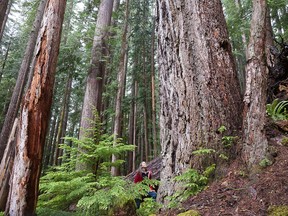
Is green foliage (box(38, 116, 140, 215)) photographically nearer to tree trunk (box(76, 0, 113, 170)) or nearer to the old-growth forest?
the old-growth forest

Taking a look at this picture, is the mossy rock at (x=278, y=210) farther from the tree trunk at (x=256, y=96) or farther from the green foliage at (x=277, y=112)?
the green foliage at (x=277, y=112)

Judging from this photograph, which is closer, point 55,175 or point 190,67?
point 190,67

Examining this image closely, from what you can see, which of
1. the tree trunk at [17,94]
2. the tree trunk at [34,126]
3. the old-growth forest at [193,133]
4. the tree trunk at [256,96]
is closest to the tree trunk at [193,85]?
the old-growth forest at [193,133]

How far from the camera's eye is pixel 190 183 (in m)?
2.75

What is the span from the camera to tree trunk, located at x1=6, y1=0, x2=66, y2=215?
10.1 ft

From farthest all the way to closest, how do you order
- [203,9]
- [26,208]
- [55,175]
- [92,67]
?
[92,67]
[55,175]
[203,9]
[26,208]

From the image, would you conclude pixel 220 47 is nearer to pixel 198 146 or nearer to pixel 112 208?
pixel 198 146

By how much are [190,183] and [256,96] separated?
1.26 m

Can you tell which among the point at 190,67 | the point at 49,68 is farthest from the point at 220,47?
the point at 49,68

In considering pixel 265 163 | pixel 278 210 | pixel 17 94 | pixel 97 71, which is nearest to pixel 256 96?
pixel 265 163

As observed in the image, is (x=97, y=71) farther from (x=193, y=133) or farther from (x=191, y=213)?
(x=191, y=213)

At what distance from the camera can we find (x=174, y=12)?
3857 millimetres

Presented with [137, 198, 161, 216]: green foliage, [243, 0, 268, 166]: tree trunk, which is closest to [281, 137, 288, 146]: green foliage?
[243, 0, 268, 166]: tree trunk

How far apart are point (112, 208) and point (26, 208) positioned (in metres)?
1.21
